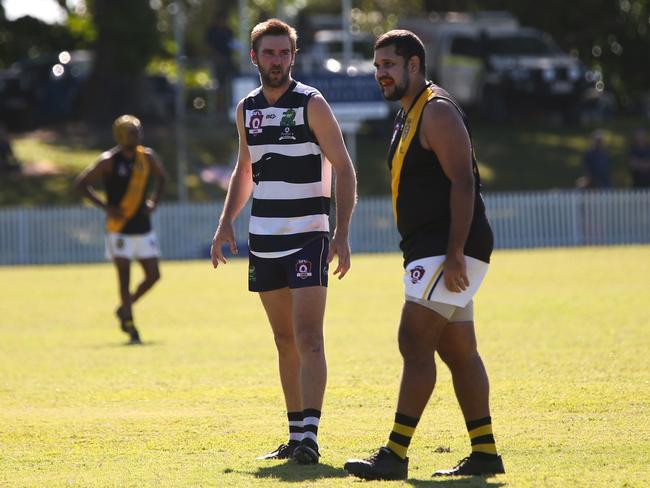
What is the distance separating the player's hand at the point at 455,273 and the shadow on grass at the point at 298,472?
3.64ft

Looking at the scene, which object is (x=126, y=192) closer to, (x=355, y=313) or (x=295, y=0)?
(x=355, y=313)

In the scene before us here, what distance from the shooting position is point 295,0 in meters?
73.8

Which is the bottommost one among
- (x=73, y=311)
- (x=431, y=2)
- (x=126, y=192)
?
(x=73, y=311)

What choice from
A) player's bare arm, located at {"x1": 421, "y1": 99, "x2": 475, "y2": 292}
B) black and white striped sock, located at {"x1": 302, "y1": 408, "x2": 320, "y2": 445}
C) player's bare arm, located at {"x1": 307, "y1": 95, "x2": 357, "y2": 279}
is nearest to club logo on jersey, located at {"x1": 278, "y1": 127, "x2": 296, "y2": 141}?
player's bare arm, located at {"x1": 307, "y1": 95, "x2": 357, "y2": 279}

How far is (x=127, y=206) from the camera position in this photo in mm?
14727

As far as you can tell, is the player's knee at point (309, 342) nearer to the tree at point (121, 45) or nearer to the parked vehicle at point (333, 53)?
the parked vehicle at point (333, 53)

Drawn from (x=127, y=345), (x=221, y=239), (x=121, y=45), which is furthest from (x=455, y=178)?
(x=121, y=45)

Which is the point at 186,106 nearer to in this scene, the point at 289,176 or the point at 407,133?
the point at 289,176

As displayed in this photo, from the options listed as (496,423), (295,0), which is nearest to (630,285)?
(496,423)

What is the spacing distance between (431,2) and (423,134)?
44.6 meters

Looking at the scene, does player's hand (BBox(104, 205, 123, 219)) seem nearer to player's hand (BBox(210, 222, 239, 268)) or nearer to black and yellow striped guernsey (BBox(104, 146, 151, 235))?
black and yellow striped guernsey (BBox(104, 146, 151, 235))

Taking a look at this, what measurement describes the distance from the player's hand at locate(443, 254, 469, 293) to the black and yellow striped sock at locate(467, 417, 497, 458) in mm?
742

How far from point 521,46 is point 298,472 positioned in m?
34.3

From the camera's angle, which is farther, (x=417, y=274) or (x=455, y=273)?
(x=417, y=274)
